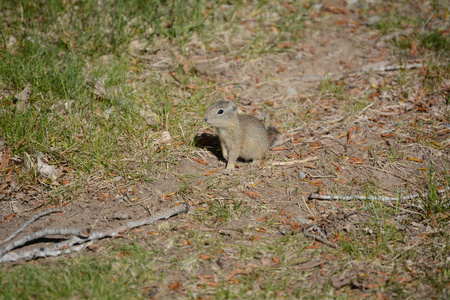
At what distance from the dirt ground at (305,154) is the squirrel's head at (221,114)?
534mm

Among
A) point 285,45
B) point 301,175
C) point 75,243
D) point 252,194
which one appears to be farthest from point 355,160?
point 75,243

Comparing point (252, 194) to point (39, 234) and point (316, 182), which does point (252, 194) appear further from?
point (39, 234)

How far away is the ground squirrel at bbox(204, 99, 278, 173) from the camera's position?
489 centimetres

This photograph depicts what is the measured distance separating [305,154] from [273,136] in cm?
44

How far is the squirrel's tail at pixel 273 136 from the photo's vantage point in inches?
210

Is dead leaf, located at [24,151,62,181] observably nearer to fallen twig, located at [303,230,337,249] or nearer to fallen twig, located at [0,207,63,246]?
fallen twig, located at [0,207,63,246]

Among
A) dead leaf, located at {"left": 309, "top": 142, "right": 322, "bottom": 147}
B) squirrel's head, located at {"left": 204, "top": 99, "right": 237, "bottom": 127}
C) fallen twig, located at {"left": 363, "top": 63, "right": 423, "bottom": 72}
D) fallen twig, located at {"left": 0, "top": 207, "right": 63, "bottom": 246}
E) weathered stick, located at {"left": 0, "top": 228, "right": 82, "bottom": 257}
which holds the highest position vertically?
squirrel's head, located at {"left": 204, "top": 99, "right": 237, "bottom": 127}

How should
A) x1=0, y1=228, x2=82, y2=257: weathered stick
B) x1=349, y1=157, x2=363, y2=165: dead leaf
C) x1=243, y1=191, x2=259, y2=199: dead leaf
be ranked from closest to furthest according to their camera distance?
x1=0, y1=228, x2=82, y2=257: weathered stick → x1=243, y1=191, x2=259, y2=199: dead leaf → x1=349, y1=157, x2=363, y2=165: dead leaf

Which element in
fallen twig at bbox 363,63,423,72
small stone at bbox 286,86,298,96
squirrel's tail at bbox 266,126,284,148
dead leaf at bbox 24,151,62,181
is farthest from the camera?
fallen twig at bbox 363,63,423,72

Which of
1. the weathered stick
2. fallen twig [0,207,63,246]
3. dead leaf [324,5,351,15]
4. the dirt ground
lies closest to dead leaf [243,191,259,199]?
the dirt ground

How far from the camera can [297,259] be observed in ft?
12.1

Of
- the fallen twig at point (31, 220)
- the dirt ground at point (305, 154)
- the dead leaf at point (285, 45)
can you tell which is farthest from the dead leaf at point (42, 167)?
the dead leaf at point (285, 45)

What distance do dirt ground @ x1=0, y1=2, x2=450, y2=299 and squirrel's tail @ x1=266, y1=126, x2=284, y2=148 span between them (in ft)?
0.26

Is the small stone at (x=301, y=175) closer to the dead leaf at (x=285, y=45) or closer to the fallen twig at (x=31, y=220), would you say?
the fallen twig at (x=31, y=220)
